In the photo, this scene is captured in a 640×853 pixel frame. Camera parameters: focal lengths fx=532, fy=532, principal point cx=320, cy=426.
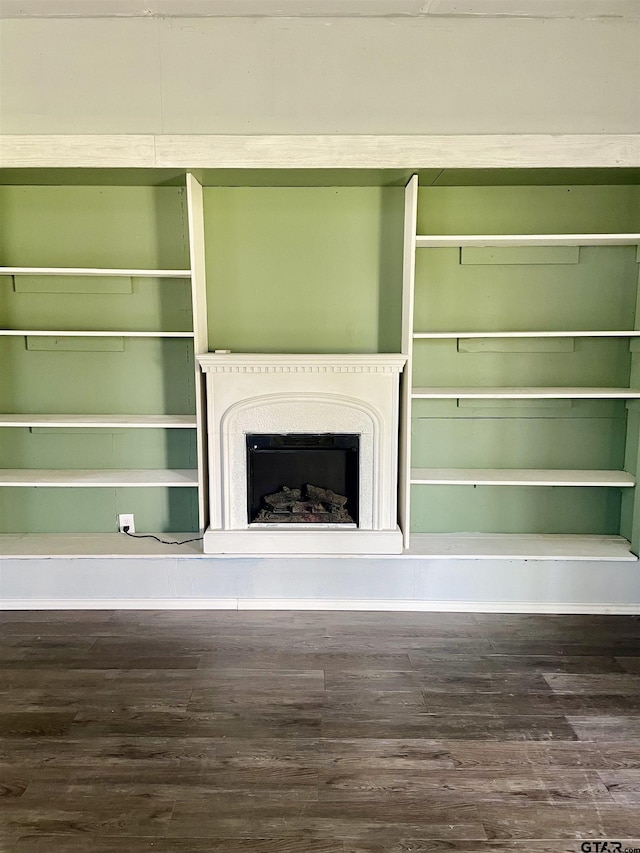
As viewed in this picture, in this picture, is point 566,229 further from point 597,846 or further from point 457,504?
point 597,846

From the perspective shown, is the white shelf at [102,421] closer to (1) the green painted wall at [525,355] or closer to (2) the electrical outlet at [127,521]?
(2) the electrical outlet at [127,521]

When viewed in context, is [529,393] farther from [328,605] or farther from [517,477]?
[328,605]

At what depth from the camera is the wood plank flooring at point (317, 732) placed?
161 cm

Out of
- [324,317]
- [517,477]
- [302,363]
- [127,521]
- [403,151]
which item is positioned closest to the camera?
[403,151]

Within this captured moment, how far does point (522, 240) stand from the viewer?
2.83 metres

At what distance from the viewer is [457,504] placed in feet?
10.6

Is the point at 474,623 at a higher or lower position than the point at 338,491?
lower

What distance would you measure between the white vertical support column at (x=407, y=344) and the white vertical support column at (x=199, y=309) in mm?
1072

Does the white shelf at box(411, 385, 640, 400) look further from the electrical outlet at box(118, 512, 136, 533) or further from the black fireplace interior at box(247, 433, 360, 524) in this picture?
the electrical outlet at box(118, 512, 136, 533)

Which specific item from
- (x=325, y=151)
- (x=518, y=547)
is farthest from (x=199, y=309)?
(x=518, y=547)

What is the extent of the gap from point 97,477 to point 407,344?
6.18 ft

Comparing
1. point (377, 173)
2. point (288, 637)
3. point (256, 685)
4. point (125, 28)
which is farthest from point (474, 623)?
point (125, 28)

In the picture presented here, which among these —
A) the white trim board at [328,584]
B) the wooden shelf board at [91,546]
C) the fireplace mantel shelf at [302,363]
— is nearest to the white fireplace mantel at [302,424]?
the fireplace mantel shelf at [302,363]

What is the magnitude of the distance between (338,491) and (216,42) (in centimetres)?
231
